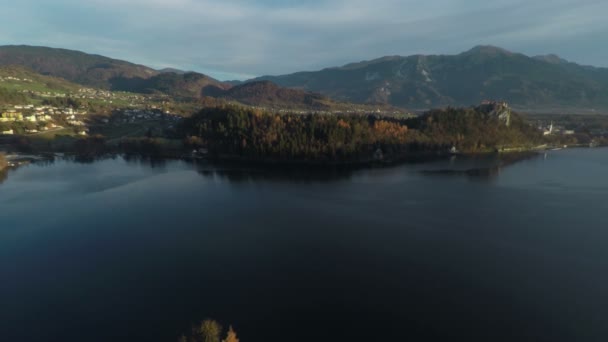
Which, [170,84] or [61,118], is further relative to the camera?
[170,84]

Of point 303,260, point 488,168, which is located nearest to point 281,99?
point 488,168

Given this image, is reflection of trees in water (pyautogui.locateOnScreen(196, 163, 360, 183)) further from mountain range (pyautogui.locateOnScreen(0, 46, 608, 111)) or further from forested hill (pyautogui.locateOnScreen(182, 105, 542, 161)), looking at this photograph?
mountain range (pyautogui.locateOnScreen(0, 46, 608, 111))

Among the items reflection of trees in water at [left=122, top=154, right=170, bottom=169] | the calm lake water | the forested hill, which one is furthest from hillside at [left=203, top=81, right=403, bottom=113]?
the calm lake water

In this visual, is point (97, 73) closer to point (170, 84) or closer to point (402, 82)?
point (170, 84)

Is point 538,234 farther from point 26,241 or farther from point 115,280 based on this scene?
point 26,241

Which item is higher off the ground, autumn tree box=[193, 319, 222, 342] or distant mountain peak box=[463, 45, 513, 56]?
distant mountain peak box=[463, 45, 513, 56]

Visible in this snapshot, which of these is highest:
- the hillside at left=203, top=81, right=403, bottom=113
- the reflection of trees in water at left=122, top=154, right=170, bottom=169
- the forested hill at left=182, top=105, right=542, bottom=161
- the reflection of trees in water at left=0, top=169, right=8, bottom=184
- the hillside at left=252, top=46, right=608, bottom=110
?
the hillside at left=252, top=46, right=608, bottom=110
